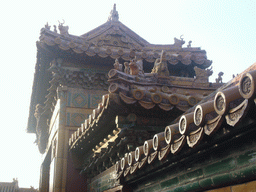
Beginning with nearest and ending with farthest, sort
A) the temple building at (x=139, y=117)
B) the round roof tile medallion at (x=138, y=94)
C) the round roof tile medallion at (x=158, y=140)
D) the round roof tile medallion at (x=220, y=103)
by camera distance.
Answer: the round roof tile medallion at (x=220, y=103)
the temple building at (x=139, y=117)
the round roof tile medallion at (x=158, y=140)
the round roof tile medallion at (x=138, y=94)

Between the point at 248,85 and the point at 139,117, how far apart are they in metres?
3.63

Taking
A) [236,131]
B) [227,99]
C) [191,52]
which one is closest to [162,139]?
[236,131]

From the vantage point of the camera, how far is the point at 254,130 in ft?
7.69

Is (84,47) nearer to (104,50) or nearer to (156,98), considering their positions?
(104,50)

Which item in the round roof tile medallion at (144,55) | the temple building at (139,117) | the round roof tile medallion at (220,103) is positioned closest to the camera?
the round roof tile medallion at (220,103)

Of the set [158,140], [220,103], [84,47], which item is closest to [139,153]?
[158,140]

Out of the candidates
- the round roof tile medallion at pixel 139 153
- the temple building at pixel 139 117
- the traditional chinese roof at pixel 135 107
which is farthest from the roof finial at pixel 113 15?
the round roof tile medallion at pixel 139 153

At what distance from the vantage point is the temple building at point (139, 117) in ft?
8.43

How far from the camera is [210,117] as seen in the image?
2.58 metres

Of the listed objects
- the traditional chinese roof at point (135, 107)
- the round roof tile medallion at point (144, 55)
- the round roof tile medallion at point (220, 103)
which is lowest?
the round roof tile medallion at point (220, 103)

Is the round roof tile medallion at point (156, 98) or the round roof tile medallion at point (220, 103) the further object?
the round roof tile medallion at point (156, 98)

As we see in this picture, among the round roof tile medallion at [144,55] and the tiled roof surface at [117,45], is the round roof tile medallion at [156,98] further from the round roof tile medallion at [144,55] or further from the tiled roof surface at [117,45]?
the round roof tile medallion at [144,55]

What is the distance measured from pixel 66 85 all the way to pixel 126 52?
2149mm

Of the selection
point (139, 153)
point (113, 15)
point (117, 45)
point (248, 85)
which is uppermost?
point (113, 15)
